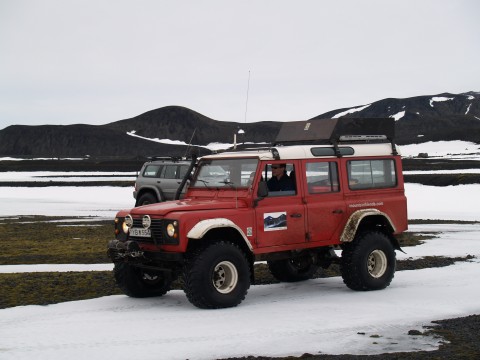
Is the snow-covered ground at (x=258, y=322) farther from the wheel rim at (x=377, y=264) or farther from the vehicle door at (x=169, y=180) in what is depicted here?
the vehicle door at (x=169, y=180)

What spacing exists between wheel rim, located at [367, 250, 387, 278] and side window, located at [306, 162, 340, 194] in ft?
4.16

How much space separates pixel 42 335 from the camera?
320 inches

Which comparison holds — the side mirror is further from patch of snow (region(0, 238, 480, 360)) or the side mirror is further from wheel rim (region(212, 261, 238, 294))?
patch of snow (region(0, 238, 480, 360))

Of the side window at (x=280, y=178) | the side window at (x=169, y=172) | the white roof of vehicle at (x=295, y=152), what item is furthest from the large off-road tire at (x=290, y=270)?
the side window at (x=169, y=172)

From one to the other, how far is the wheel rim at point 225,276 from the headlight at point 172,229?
2.66ft

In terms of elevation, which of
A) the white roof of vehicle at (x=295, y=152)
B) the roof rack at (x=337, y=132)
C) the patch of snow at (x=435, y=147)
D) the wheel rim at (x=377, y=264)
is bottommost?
the wheel rim at (x=377, y=264)

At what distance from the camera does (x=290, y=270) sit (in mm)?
12094

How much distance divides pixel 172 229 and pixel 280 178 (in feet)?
6.62

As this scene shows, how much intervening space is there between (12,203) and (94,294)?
2762 centimetres

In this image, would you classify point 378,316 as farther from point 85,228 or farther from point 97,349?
point 85,228

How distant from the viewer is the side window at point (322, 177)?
1068 cm

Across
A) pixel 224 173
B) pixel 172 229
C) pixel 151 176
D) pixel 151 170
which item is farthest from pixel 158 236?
pixel 151 170

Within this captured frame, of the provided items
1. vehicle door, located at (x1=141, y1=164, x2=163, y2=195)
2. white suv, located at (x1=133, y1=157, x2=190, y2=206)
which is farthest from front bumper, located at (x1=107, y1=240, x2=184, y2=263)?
vehicle door, located at (x1=141, y1=164, x2=163, y2=195)

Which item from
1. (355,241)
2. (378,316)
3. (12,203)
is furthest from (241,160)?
(12,203)
